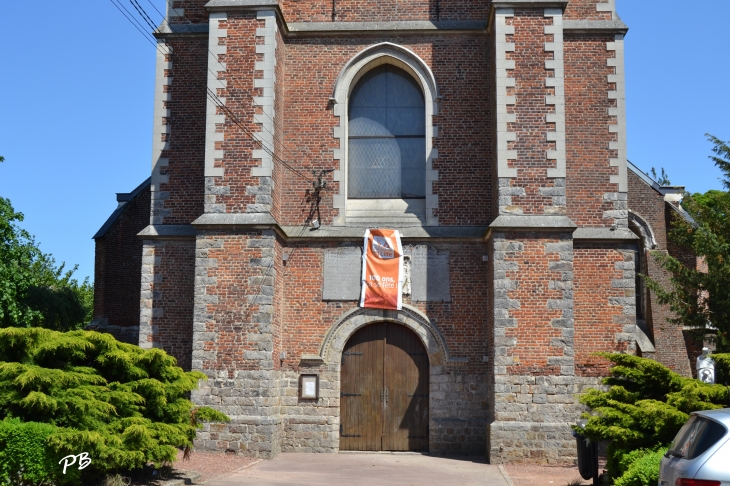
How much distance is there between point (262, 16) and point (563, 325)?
27.6 feet

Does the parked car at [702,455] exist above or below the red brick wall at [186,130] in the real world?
below

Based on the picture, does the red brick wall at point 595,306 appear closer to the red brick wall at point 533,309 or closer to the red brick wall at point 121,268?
the red brick wall at point 533,309

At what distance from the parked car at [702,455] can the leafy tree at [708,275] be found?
7.81 meters

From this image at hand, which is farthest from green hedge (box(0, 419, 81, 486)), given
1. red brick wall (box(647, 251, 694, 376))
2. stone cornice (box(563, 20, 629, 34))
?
red brick wall (box(647, 251, 694, 376))

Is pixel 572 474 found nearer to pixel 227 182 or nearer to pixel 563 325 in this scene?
pixel 563 325

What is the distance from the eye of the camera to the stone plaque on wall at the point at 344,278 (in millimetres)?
17328

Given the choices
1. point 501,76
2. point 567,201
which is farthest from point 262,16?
point 567,201

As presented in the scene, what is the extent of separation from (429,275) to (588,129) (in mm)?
4404

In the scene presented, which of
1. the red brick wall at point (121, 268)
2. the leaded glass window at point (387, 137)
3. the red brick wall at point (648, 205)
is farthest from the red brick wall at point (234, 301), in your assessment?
the red brick wall at point (648, 205)

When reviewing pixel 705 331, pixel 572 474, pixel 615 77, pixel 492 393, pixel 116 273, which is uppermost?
pixel 615 77

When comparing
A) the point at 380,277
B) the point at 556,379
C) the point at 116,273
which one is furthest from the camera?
the point at 116,273

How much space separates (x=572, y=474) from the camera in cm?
1460

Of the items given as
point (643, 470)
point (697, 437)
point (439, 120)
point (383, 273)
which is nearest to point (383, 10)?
point (439, 120)

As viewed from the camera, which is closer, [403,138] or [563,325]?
[563,325]
